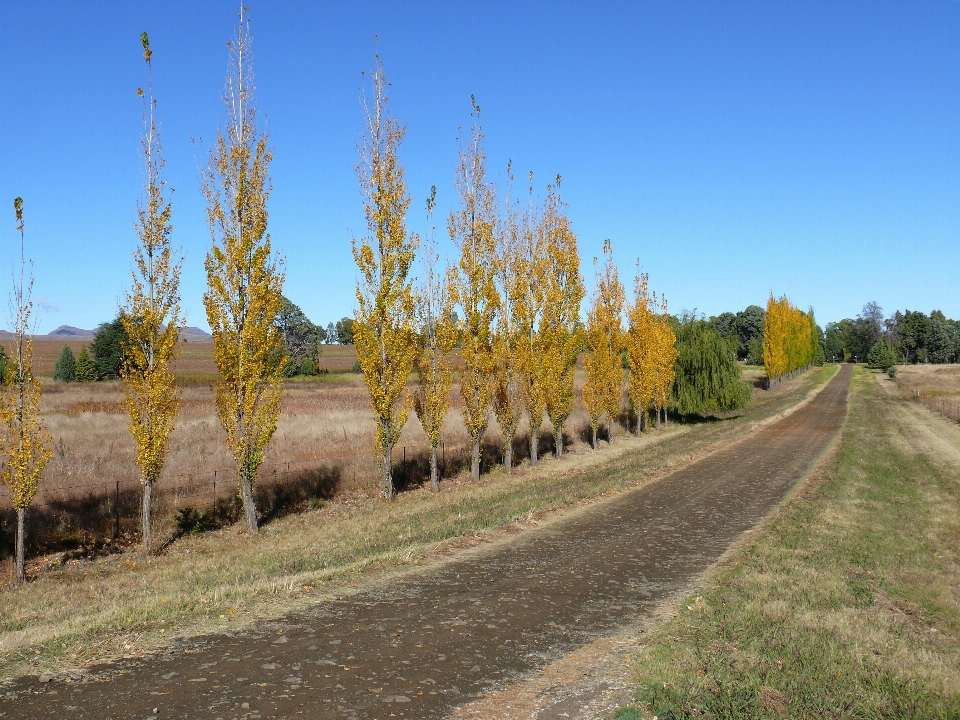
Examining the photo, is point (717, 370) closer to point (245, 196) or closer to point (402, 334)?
point (402, 334)

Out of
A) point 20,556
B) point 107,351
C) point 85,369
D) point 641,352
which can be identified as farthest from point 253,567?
point 107,351

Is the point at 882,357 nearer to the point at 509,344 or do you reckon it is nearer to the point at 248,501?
the point at 509,344

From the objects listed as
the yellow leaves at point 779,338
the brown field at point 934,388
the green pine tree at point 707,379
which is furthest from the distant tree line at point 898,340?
the green pine tree at point 707,379

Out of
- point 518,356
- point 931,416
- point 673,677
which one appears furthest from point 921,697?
point 931,416

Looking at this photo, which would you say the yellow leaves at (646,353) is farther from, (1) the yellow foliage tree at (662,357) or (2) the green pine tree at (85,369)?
(2) the green pine tree at (85,369)

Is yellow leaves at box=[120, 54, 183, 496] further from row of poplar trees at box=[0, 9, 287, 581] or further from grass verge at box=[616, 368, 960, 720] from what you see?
grass verge at box=[616, 368, 960, 720]

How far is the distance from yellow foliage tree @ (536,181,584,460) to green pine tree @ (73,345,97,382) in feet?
171

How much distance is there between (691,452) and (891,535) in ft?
45.7

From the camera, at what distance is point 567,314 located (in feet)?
98.2

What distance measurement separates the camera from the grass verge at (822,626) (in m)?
6.88

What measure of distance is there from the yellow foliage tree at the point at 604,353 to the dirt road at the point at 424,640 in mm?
18121

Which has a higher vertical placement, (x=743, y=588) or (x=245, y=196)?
(x=245, y=196)

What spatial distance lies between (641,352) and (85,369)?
52.6 metres

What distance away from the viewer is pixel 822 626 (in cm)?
907
